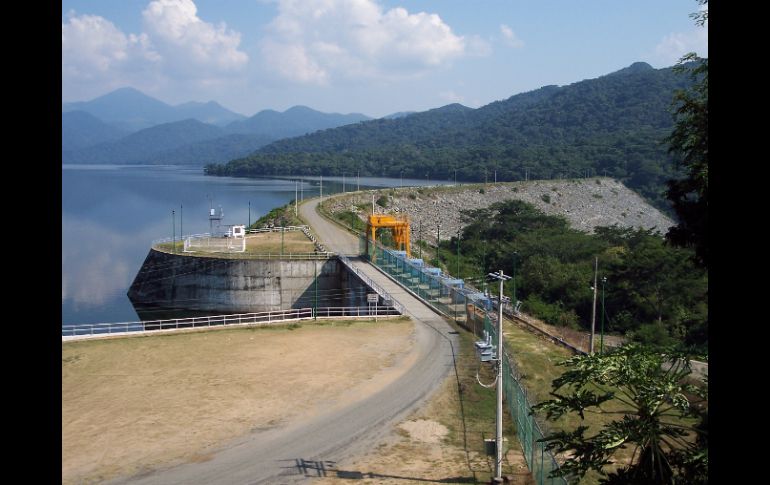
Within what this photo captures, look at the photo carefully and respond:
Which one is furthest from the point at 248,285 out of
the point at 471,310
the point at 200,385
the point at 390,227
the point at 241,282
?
the point at 200,385

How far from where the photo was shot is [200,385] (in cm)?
2064

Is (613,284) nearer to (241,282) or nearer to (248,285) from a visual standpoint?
(248,285)

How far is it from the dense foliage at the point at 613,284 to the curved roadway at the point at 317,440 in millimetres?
10907

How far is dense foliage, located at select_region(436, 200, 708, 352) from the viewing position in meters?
35.2

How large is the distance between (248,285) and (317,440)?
27202mm

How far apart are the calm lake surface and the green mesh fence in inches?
436

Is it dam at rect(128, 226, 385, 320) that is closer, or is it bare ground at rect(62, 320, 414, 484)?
bare ground at rect(62, 320, 414, 484)

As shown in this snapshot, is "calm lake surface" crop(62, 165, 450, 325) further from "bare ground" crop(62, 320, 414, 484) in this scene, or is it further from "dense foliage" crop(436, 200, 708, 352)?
"dense foliage" crop(436, 200, 708, 352)

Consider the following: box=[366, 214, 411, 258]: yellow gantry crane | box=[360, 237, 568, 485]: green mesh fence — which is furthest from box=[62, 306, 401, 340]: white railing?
box=[366, 214, 411, 258]: yellow gantry crane

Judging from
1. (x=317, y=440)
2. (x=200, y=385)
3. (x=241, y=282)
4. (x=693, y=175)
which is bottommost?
(x=317, y=440)

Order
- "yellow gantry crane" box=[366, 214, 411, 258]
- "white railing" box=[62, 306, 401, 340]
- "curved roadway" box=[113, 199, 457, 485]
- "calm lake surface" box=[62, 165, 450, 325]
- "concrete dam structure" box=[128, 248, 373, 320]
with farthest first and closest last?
"calm lake surface" box=[62, 165, 450, 325], "yellow gantry crane" box=[366, 214, 411, 258], "concrete dam structure" box=[128, 248, 373, 320], "white railing" box=[62, 306, 401, 340], "curved roadway" box=[113, 199, 457, 485]

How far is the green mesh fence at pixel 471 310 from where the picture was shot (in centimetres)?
1411

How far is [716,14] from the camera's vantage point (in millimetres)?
1822
